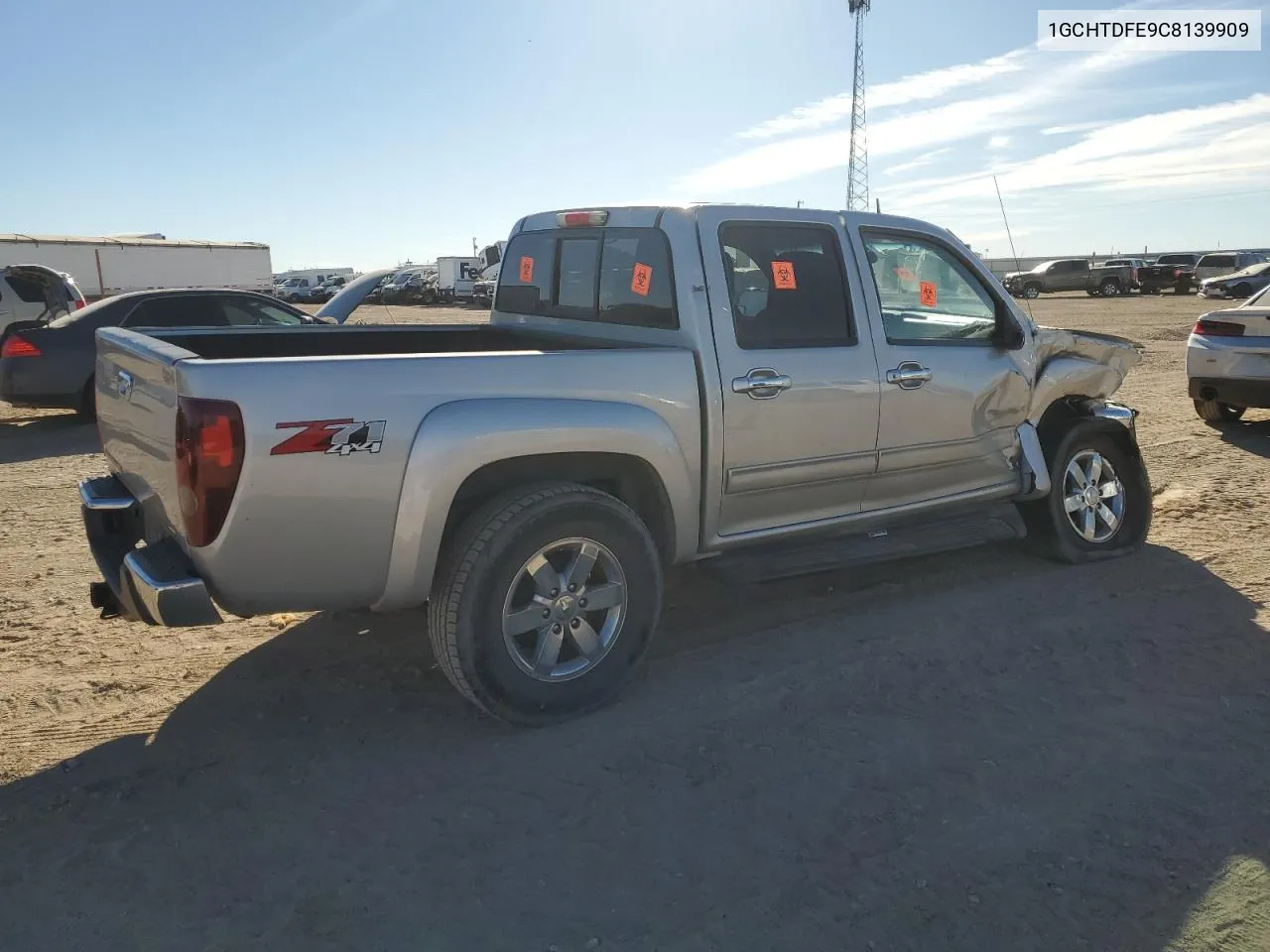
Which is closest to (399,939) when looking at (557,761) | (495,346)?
(557,761)

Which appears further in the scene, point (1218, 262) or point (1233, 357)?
point (1218, 262)

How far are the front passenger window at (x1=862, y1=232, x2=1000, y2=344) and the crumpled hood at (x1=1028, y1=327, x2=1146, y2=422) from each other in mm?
449

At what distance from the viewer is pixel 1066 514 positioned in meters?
5.59

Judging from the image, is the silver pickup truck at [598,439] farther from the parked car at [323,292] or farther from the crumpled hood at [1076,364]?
the parked car at [323,292]

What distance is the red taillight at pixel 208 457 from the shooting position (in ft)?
10.3

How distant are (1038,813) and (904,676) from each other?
1066mm

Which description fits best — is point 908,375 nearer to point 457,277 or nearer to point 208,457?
point 208,457

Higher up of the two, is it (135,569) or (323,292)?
(323,292)

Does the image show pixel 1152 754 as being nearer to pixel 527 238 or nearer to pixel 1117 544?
pixel 1117 544

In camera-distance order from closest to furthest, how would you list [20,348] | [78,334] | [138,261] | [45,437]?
[20,348], [78,334], [45,437], [138,261]

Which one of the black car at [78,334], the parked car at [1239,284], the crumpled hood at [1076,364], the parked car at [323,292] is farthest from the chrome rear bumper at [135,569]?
the parked car at [323,292]

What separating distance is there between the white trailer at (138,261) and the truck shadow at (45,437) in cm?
2502

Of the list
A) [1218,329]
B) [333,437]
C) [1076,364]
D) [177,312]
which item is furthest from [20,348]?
[1218,329]

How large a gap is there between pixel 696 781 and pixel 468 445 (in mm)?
1379
